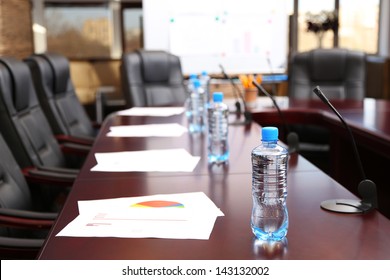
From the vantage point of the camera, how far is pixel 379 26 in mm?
7852

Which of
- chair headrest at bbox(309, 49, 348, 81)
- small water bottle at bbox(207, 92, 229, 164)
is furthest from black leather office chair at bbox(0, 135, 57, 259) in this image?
chair headrest at bbox(309, 49, 348, 81)

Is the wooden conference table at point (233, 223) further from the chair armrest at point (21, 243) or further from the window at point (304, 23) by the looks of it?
the window at point (304, 23)

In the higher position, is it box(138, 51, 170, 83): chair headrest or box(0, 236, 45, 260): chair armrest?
box(138, 51, 170, 83): chair headrest

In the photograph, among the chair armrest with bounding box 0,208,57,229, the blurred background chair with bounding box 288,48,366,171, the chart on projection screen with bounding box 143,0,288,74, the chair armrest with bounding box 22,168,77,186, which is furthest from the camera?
the chart on projection screen with bounding box 143,0,288,74

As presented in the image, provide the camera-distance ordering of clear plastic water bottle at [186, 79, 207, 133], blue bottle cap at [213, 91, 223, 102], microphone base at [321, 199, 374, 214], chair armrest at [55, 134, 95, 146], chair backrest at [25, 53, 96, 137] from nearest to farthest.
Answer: microphone base at [321, 199, 374, 214], blue bottle cap at [213, 91, 223, 102], clear plastic water bottle at [186, 79, 207, 133], chair armrest at [55, 134, 95, 146], chair backrest at [25, 53, 96, 137]

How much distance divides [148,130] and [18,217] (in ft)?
3.59

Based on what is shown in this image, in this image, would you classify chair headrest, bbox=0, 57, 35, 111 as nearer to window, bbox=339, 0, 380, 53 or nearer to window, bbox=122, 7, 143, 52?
window, bbox=122, 7, 143, 52

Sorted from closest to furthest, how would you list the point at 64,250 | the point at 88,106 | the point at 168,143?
the point at 64,250 < the point at 168,143 < the point at 88,106

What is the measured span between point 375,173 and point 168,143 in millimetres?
1224

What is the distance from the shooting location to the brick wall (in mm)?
4304

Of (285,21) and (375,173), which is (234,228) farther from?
(285,21)

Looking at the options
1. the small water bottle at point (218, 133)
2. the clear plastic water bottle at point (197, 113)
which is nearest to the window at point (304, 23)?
the clear plastic water bottle at point (197, 113)

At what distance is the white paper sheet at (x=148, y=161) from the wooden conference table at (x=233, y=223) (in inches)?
1.7

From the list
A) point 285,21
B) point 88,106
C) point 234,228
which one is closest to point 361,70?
point 285,21
